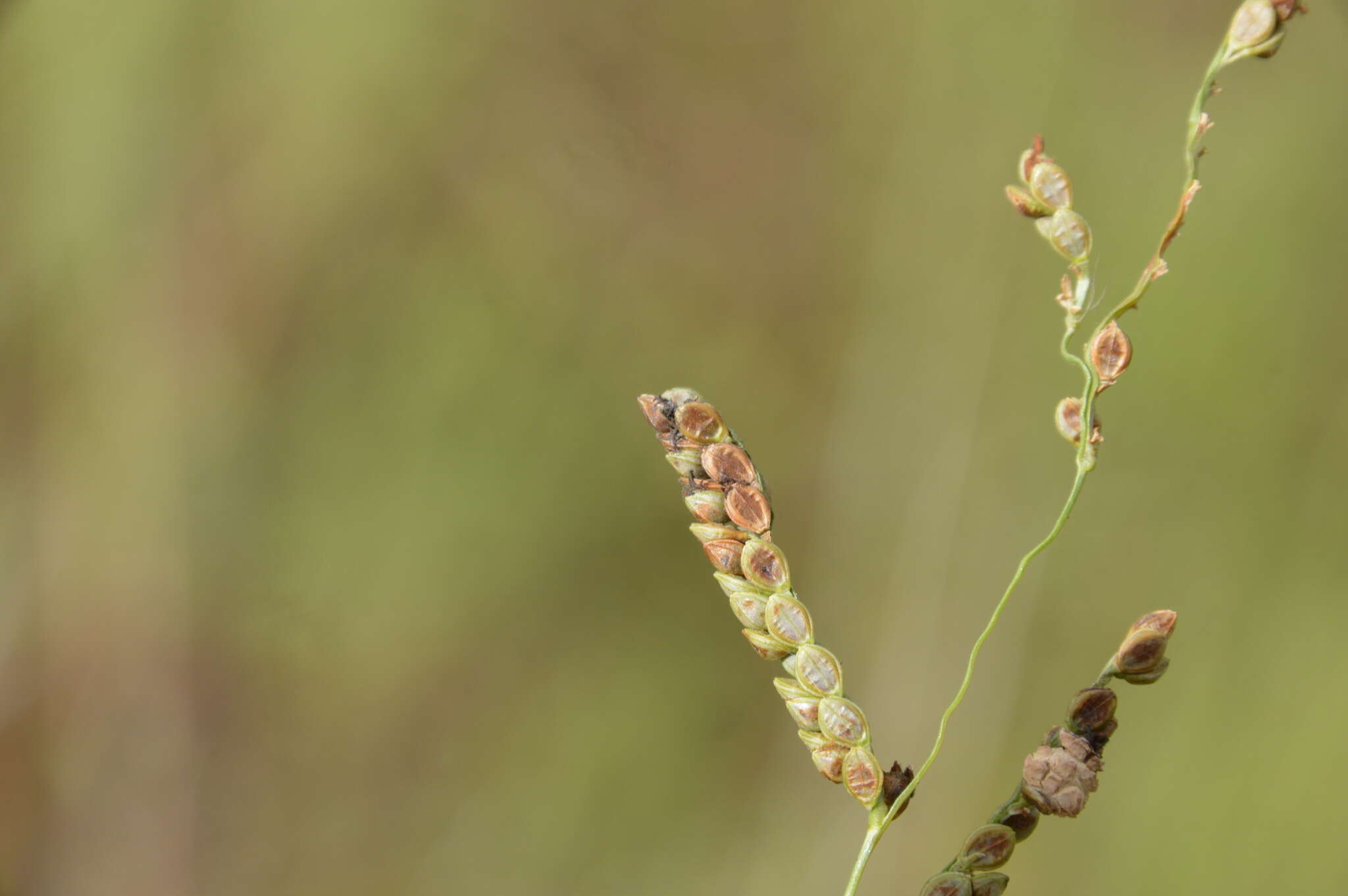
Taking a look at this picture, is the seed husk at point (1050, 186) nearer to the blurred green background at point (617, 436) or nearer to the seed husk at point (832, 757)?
the seed husk at point (832, 757)

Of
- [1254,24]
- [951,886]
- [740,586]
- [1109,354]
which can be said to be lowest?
[951,886]

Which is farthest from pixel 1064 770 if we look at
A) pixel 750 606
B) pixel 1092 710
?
pixel 750 606

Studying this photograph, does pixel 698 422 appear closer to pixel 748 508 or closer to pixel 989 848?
pixel 748 508

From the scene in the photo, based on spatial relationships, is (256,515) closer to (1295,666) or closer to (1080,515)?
(1080,515)

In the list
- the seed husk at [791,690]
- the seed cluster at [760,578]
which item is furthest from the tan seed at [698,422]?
the seed husk at [791,690]

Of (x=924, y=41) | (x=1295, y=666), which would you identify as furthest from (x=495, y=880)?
(x=924, y=41)

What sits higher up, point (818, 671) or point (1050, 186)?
point (1050, 186)

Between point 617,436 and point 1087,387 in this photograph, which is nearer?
point 1087,387
